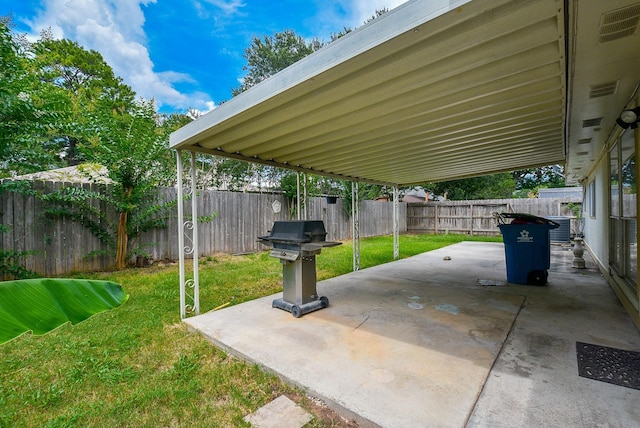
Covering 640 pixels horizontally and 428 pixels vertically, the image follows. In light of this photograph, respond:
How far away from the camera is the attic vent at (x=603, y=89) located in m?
2.46

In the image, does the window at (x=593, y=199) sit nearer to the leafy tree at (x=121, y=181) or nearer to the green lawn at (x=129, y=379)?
the green lawn at (x=129, y=379)

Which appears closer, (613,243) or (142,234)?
(613,243)

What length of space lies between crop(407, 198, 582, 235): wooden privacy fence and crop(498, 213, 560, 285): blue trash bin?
7424 millimetres

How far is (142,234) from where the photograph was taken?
6.43 metres

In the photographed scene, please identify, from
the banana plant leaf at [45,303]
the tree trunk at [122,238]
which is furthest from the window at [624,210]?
the tree trunk at [122,238]

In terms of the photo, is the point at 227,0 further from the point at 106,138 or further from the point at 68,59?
the point at 68,59

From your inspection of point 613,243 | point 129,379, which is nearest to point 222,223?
point 129,379

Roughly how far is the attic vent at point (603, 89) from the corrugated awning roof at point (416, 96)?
0.22m

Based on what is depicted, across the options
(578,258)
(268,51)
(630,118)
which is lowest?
(578,258)

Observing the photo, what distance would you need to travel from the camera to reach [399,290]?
15.1 feet

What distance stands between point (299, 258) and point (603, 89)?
11.0 feet

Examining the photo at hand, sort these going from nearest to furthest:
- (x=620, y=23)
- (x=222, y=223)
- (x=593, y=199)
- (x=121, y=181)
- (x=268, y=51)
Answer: (x=620, y=23)
(x=121, y=181)
(x=593, y=199)
(x=222, y=223)
(x=268, y=51)

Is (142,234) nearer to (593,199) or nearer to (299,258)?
(299,258)

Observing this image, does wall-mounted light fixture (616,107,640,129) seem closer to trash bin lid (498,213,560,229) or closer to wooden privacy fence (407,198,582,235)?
trash bin lid (498,213,560,229)
